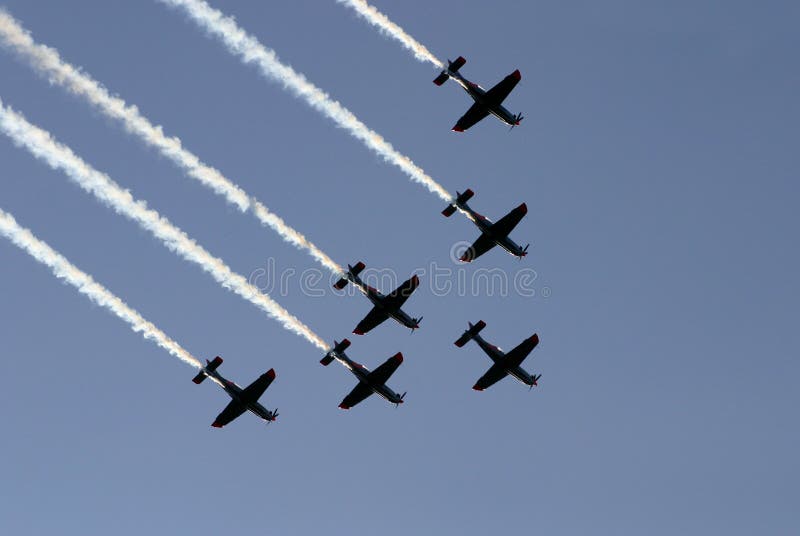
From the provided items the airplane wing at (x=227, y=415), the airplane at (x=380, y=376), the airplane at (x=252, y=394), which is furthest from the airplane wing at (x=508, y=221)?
the airplane wing at (x=227, y=415)

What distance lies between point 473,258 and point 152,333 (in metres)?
20.5

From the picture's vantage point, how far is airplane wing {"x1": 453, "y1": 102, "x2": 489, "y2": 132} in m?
64.5

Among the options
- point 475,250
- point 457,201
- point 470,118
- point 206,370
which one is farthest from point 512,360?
point 206,370

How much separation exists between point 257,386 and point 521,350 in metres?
14.9

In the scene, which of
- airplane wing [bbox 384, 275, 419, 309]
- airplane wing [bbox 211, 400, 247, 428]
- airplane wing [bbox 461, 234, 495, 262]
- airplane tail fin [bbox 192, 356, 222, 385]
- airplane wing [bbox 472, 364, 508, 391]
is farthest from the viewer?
airplane wing [bbox 472, 364, 508, 391]

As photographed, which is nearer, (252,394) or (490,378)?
(252,394)

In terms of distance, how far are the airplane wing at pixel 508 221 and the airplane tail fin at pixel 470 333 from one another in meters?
5.03

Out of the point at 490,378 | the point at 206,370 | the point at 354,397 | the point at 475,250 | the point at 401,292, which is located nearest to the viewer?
the point at 206,370

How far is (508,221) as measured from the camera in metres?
65.0

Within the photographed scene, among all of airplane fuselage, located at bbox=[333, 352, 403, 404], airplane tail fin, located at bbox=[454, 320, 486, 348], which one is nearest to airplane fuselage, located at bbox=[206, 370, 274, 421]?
airplane fuselage, located at bbox=[333, 352, 403, 404]

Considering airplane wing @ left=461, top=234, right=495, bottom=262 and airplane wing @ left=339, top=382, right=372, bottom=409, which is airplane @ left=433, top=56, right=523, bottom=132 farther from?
airplane wing @ left=339, top=382, right=372, bottom=409

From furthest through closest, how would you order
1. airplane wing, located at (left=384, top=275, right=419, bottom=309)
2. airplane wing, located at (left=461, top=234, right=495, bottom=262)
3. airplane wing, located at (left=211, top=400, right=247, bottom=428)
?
airplane wing, located at (left=461, top=234, right=495, bottom=262), airplane wing, located at (left=211, top=400, right=247, bottom=428), airplane wing, located at (left=384, top=275, right=419, bottom=309)

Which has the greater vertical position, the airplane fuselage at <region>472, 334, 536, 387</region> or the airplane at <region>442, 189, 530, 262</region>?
the airplane at <region>442, 189, 530, 262</region>

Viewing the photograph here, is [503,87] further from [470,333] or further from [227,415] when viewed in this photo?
[227,415]
